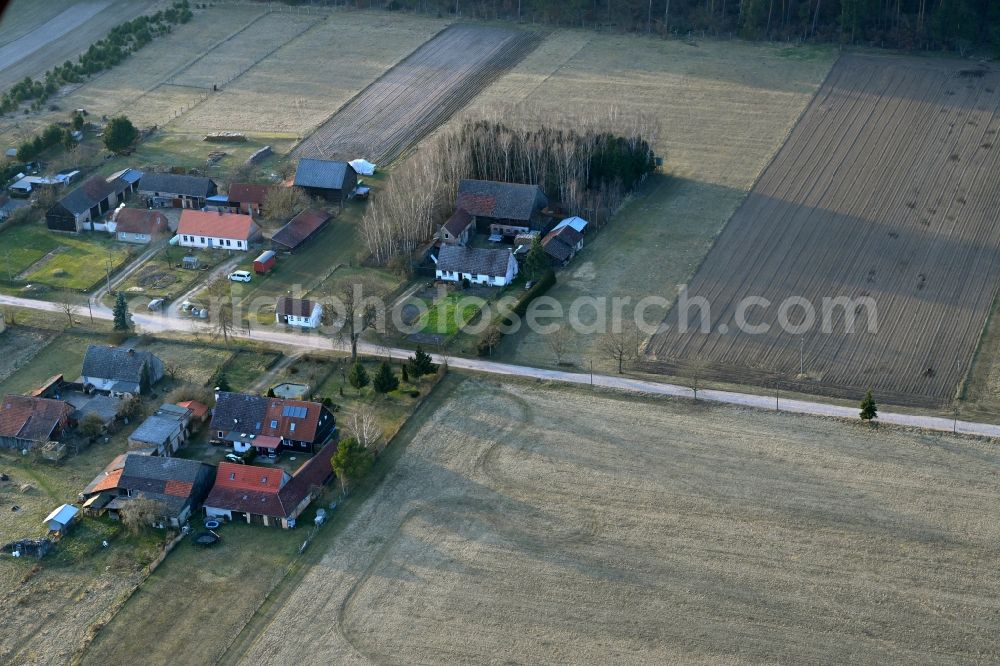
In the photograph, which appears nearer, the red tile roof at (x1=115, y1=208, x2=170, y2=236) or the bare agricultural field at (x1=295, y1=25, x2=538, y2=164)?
the red tile roof at (x1=115, y1=208, x2=170, y2=236)

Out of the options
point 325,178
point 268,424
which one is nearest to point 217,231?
point 325,178

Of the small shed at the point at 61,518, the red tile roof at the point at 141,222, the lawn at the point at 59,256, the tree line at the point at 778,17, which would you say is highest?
the tree line at the point at 778,17

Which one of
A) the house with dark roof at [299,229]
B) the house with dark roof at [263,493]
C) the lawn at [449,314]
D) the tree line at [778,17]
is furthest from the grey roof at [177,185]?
the tree line at [778,17]

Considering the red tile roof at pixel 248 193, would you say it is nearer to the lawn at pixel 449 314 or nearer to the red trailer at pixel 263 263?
the red trailer at pixel 263 263

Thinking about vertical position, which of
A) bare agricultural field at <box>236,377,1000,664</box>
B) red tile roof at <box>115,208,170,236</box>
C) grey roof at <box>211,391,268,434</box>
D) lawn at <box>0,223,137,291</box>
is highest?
red tile roof at <box>115,208,170,236</box>

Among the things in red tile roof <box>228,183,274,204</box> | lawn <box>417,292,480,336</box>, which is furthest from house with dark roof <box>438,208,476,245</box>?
red tile roof <box>228,183,274,204</box>

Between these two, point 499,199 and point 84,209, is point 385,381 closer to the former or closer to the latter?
point 499,199

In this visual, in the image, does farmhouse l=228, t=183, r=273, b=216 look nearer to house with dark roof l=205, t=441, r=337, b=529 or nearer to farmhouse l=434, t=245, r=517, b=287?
farmhouse l=434, t=245, r=517, b=287
